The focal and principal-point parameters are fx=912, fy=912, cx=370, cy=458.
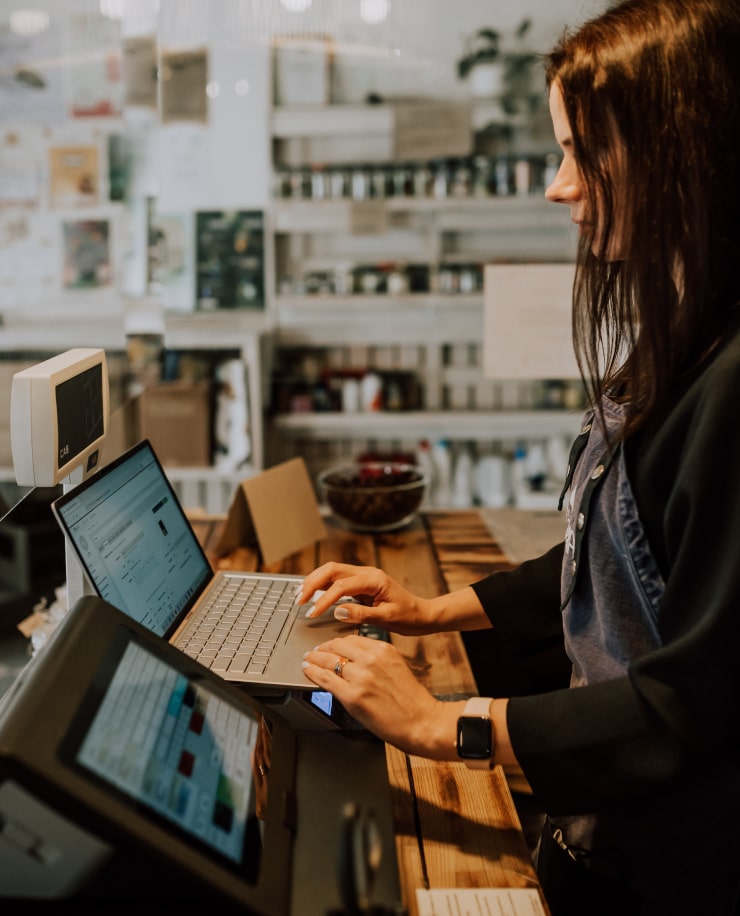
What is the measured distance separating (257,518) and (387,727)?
3.17ft

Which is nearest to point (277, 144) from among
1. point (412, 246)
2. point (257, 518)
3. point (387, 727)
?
point (412, 246)

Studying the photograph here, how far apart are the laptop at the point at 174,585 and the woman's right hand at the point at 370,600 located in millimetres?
67

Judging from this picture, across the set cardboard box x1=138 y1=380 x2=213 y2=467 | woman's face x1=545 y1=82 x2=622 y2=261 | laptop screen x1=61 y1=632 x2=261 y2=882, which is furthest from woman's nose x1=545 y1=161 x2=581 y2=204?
cardboard box x1=138 y1=380 x2=213 y2=467

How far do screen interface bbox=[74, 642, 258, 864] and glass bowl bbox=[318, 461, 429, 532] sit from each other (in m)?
1.12

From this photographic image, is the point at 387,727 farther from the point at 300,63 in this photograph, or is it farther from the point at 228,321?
the point at 300,63

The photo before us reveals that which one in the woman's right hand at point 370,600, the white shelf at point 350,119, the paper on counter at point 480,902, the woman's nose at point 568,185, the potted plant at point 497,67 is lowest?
the paper on counter at point 480,902

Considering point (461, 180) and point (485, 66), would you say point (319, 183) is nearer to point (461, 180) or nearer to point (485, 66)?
point (461, 180)

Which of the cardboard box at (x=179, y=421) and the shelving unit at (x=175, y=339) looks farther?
the cardboard box at (x=179, y=421)

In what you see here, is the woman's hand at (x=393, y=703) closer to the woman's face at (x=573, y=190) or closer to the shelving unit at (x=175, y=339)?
the woman's face at (x=573, y=190)

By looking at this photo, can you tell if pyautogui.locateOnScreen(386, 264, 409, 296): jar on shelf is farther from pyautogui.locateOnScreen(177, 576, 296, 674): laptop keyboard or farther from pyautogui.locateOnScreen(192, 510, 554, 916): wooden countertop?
pyautogui.locateOnScreen(177, 576, 296, 674): laptop keyboard

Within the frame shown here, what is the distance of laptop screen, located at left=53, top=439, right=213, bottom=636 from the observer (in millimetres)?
986

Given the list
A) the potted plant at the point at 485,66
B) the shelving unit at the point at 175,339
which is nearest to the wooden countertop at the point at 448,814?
the shelving unit at the point at 175,339

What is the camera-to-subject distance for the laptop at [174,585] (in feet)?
3.33

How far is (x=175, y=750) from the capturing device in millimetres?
716
